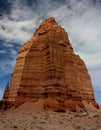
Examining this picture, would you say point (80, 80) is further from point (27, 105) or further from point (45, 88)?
point (27, 105)

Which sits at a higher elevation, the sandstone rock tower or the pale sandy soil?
the sandstone rock tower

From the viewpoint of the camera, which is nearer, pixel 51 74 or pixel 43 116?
pixel 43 116

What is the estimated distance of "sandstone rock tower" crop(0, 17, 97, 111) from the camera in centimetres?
6475

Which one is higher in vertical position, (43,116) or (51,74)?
(51,74)

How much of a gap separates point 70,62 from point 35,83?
14.1 metres

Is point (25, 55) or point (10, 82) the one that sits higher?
point (25, 55)

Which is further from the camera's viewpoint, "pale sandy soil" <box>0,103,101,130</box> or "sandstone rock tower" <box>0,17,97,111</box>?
"sandstone rock tower" <box>0,17,97,111</box>

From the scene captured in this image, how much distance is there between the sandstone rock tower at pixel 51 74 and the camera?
64.8 m

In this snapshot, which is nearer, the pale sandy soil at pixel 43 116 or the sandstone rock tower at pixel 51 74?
the pale sandy soil at pixel 43 116

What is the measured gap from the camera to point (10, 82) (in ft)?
258

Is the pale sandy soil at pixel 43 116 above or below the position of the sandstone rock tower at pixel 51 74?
below

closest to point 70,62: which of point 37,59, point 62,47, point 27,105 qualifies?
point 62,47

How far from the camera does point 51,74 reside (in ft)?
217

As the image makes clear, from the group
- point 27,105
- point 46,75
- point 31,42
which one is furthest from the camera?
point 31,42
